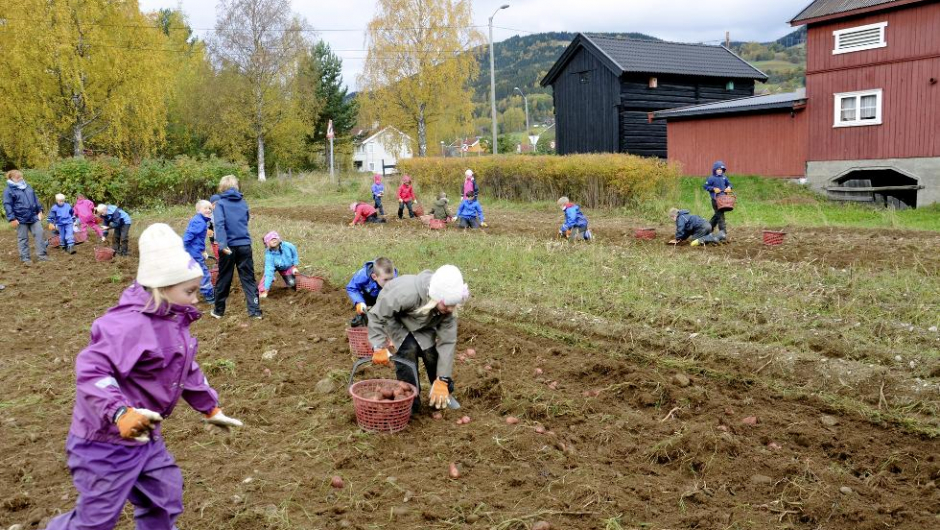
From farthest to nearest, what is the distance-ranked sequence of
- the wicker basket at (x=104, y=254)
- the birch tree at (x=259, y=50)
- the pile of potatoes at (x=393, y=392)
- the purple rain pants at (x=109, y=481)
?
1. the birch tree at (x=259, y=50)
2. the wicker basket at (x=104, y=254)
3. the pile of potatoes at (x=393, y=392)
4. the purple rain pants at (x=109, y=481)

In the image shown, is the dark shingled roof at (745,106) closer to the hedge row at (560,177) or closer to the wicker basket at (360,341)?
the hedge row at (560,177)

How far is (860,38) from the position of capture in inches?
945

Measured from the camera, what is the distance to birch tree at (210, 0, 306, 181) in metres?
43.8

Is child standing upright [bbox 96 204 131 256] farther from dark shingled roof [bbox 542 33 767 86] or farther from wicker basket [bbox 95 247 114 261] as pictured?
dark shingled roof [bbox 542 33 767 86]

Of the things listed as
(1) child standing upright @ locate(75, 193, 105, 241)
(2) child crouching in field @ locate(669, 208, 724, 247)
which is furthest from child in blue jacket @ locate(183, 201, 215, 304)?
(1) child standing upright @ locate(75, 193, 105, 241)

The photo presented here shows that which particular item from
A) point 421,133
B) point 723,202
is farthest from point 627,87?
point 723,202

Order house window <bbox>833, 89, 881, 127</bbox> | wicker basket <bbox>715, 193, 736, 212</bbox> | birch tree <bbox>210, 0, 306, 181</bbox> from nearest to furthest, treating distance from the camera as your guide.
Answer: wicker basket <bbox>715, 193, 736, 212</bbox> → house window <bbox>833, 89, 881, 127</bbox> → birch tree <bbox>210, 0, 306, 181</bbox>

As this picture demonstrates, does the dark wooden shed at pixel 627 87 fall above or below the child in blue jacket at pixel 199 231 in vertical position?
above

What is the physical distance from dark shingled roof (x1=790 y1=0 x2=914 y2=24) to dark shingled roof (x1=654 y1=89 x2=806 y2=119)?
106 inches

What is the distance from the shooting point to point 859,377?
264 inches

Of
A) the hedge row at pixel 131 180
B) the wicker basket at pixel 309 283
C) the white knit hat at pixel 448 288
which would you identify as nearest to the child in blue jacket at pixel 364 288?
the white knit hat at pixel 448 288

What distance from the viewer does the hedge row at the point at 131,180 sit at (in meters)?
24.8

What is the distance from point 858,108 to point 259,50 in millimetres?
32250

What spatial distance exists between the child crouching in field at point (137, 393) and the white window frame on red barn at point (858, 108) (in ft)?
81.6
